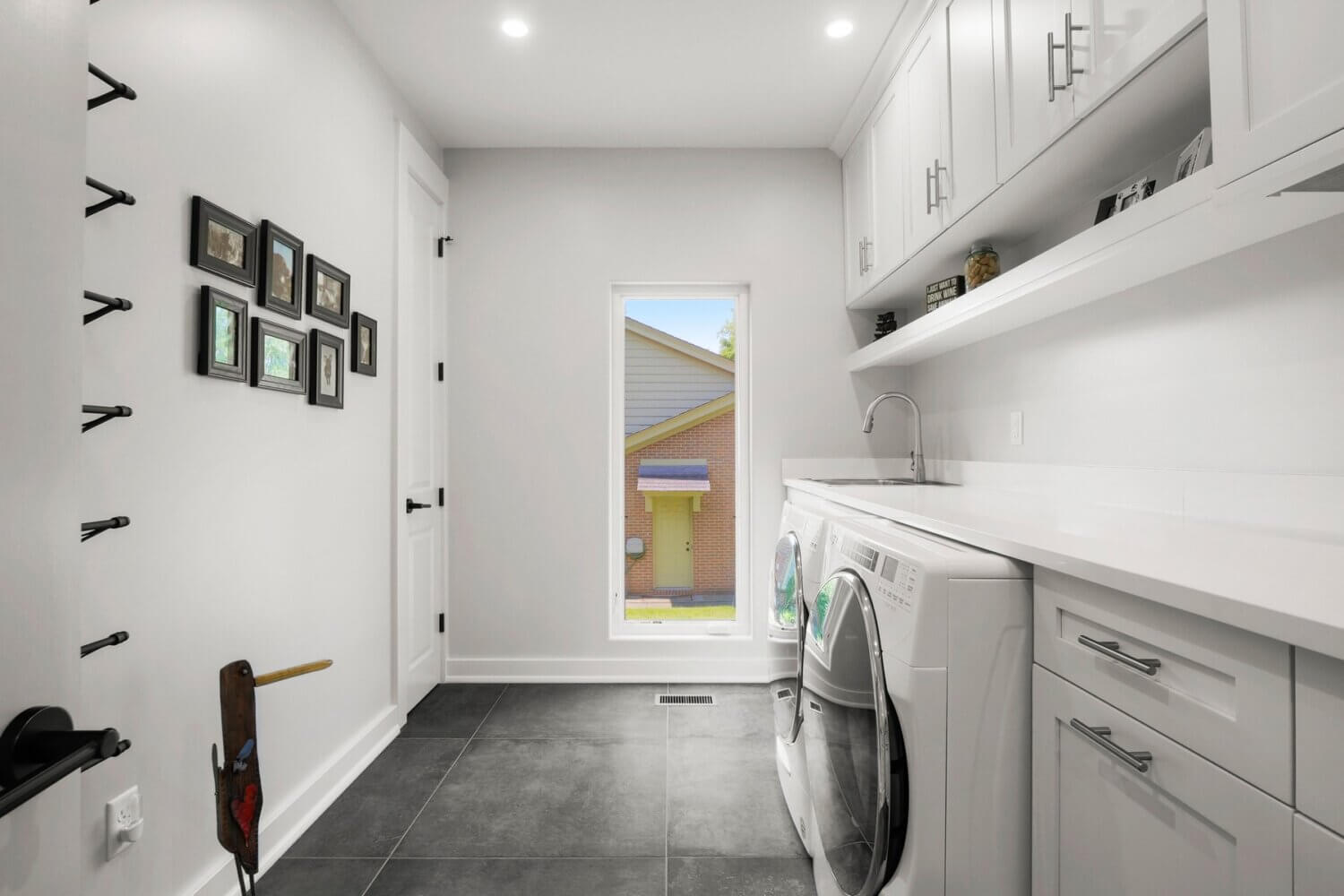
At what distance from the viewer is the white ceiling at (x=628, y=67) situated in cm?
217

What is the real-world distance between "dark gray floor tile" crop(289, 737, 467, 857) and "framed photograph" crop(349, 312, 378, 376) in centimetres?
141

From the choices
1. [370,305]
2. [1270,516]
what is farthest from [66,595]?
[370,305]

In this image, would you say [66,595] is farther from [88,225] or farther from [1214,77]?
[1214,77]

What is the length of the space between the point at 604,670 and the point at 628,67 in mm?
2650

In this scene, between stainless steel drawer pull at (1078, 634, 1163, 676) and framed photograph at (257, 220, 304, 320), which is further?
framed photograph at (257, 220, 304, 320)

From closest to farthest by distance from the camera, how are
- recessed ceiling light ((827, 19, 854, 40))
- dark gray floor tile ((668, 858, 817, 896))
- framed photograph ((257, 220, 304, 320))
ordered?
dark gray floor tile ((668, 858, 817, 896))
framed photograph ((257, 220, 304, 320))
recessed ceiling light ((827, 19, 854, 40))

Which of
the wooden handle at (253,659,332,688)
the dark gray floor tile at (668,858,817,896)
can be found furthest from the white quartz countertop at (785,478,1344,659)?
the wooden handle at (253,659,332,688)

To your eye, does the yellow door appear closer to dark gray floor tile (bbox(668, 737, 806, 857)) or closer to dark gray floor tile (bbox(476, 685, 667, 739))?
dark gray floor tile (bbox(476, 685, 667, 739))

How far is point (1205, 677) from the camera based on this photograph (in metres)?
0.79

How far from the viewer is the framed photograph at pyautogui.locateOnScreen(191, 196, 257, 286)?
1.46m

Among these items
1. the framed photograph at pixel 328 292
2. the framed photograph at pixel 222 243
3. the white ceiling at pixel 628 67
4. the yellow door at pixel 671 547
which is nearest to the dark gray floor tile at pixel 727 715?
the yellow door at pixel 671 547

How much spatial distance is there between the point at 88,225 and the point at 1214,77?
6.42ft

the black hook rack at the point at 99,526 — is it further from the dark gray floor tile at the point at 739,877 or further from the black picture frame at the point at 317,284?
the dark gray floor tile at the point at 739,877

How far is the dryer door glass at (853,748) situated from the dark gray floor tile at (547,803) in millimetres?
525
